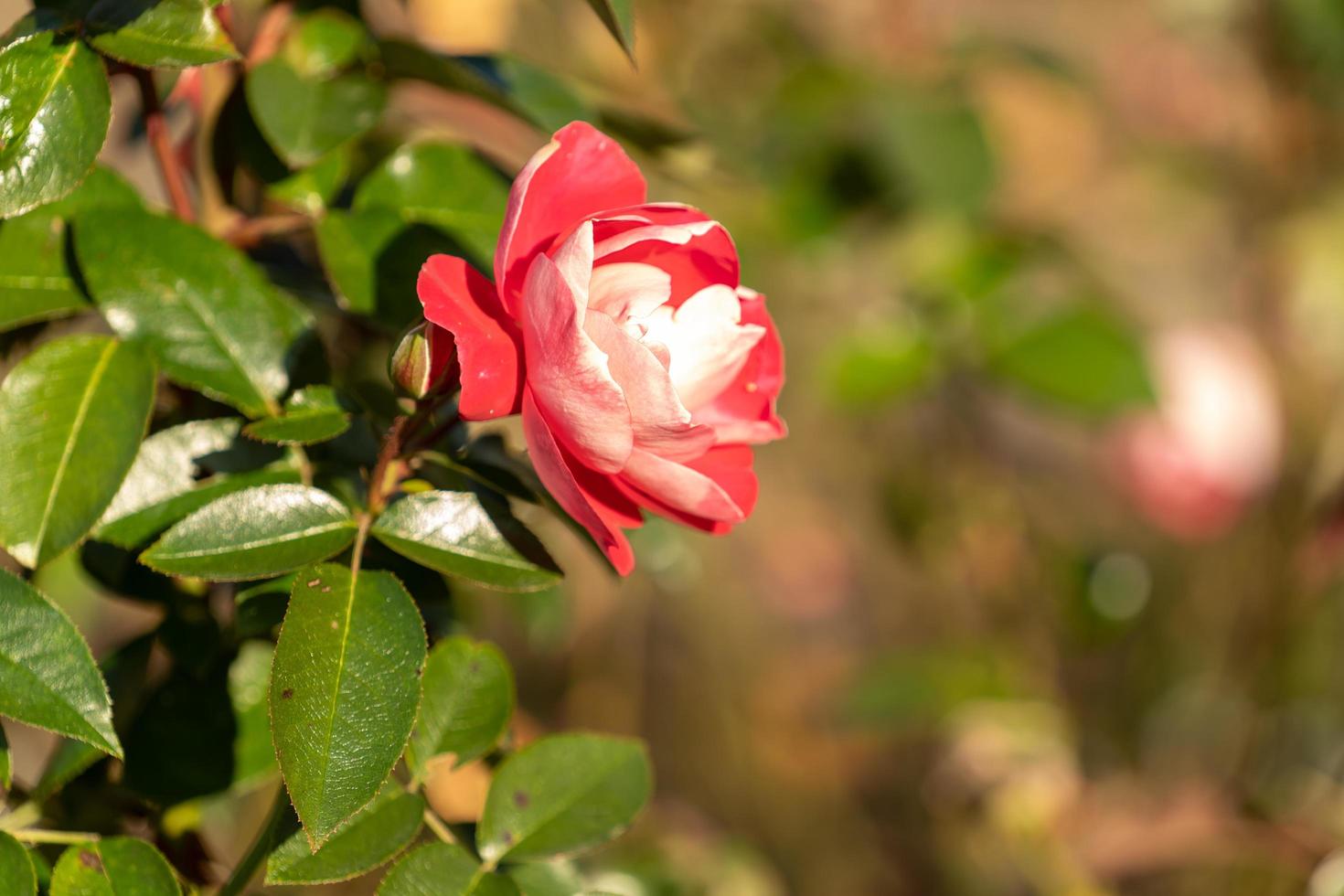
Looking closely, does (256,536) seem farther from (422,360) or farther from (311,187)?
(311,187)

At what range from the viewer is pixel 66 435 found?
1.19ft

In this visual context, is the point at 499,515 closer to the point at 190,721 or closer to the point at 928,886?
the point at 190,721

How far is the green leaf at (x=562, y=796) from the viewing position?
0.39 metres

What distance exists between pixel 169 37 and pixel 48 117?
4cm

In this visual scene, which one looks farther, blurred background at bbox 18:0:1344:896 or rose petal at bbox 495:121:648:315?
blurred background at bbox 18:0:1344:896

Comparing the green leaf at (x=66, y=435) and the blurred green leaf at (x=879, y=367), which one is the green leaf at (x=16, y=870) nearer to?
the green leaf at (x=66, y=435)

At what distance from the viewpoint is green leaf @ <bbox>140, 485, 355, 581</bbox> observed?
0.33 metres

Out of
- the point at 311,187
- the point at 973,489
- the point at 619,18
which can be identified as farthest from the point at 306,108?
the point at 973,489

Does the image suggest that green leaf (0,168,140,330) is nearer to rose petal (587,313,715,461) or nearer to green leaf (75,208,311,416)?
green leaf (75,208,311,416)

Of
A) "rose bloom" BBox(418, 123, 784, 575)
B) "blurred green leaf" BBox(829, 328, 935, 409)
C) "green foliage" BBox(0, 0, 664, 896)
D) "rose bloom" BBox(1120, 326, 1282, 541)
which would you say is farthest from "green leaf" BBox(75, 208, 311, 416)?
"rose bloom" BBox(1120, 326, 1282, 541)

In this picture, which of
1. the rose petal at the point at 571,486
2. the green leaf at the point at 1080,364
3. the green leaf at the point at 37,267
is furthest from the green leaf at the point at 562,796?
the green leaf at the point at 1080,364

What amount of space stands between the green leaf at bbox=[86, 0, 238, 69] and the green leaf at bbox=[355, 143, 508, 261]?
4.0 inches

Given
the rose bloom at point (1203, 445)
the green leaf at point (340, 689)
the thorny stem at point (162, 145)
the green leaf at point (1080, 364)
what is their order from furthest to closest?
the rose bloom at point (1203, 445) < the green leaf at point (1080, 364) < the thorny stem at point (162, 145) < the green leaf at point (340, 689)

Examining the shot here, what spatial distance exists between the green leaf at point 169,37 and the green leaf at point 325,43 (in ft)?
0.31
